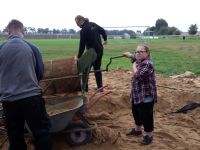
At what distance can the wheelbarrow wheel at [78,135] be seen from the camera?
6.03m

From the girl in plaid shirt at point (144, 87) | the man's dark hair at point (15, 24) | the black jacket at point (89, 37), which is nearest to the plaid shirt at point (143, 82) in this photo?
the girl in plaid shirt at point (144, 87)

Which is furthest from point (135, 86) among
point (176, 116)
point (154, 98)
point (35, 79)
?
point (176, 116)

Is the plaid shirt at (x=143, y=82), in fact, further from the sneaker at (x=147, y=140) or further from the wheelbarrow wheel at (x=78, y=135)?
the wheelbarrow wheel at (x=78, y=135)

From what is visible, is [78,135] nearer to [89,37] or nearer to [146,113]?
[146,113]

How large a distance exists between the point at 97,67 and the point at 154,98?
376 centimetres

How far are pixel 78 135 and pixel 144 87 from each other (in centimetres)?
123

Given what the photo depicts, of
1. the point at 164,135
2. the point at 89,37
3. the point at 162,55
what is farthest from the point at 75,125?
the point at 162,55

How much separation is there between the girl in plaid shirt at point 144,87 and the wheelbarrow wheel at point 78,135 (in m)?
0.81

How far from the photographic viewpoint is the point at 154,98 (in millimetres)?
5840

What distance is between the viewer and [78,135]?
609 cm

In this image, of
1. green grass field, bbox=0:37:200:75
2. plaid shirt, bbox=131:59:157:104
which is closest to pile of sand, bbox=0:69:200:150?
plaid shirt, bbox=131:59:157:104

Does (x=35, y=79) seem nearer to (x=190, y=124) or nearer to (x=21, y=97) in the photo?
(x=21, y=97)

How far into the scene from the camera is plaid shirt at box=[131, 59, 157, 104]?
571 centimetres

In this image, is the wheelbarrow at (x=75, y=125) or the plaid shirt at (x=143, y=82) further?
the plaid shirt at (x=143, y=82)
